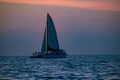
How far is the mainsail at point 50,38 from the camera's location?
1066 inches

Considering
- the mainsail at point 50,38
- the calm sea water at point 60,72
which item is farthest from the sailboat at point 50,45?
the calm sea water at point 60,72

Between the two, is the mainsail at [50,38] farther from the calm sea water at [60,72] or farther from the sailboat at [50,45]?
the calm sea water at [60,72]

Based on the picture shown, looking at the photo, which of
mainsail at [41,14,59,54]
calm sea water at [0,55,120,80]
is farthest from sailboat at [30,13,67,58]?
calm sea water at [0,55,120,80]

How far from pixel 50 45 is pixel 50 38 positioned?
0.53 meters

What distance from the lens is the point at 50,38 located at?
2723 centimetres

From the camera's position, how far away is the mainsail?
27078 millimetres

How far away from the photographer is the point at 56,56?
2733 cm

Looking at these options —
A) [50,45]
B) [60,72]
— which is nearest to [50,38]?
[50,45]

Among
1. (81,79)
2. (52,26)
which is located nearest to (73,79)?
(81,79)

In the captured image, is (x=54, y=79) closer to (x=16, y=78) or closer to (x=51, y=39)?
(x=16, y=78)

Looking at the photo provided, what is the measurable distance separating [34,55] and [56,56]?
1583mm

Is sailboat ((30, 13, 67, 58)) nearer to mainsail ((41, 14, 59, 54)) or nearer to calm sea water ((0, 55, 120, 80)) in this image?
mainsail ((41, 14, 59, 54))

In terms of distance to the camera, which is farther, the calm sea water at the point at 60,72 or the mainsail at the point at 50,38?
the mainsail at the point at 50,38

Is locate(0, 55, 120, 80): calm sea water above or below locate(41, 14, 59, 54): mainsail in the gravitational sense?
below
